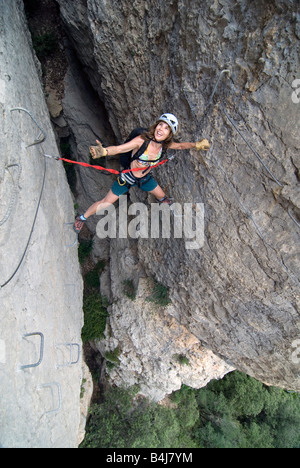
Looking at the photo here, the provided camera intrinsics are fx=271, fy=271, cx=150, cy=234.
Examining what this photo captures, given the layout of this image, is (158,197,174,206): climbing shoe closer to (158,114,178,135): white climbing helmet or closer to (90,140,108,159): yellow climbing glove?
(158,114,178,135): white climbing helmet

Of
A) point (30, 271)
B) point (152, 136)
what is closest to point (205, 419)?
point (30, 271)

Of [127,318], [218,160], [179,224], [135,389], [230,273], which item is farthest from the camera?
[135,389]

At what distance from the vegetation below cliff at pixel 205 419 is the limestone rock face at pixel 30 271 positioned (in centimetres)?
154

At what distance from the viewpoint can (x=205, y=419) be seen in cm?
859

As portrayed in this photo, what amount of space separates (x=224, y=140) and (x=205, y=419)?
346 inches

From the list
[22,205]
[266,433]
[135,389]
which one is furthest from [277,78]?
[266,433]

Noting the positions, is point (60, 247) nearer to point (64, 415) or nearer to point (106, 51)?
point (64, 415)

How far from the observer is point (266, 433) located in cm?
923

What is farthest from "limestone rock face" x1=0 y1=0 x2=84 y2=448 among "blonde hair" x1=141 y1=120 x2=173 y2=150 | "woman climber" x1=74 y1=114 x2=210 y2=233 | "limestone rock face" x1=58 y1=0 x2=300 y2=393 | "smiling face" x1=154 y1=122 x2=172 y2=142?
"smiling face" x1=154 y1=122 x2=172 y2=142

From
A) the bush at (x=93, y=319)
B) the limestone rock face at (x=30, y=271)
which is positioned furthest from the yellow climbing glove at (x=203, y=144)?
the bush at (x=93, y=319)

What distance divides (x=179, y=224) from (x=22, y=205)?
7.57 feet

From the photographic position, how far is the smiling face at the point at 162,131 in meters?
3.40

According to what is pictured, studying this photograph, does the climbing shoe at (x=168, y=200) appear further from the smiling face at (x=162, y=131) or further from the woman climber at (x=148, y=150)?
the smiling face at (x=162, y=131)

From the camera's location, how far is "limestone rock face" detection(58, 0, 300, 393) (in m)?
2.97
